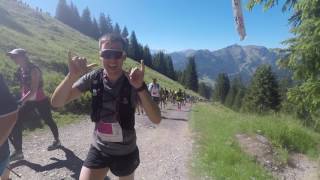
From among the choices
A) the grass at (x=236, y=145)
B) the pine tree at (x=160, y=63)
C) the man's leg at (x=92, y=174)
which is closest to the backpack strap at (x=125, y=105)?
the man's leg at (x=92, y=174)

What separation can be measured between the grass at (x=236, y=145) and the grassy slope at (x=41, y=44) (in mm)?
9185

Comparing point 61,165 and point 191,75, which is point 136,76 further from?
point 191,75

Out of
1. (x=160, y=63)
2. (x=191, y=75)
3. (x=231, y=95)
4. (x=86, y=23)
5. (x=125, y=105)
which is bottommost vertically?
(x=125, y=105)

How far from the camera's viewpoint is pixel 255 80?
71.7 meters

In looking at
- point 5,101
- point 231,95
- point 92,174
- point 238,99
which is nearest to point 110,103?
point 92,174

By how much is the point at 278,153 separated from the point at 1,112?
974cm

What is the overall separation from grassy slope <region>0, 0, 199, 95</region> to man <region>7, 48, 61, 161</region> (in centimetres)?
1034

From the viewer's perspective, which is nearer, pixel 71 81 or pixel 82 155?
pixel 71 81

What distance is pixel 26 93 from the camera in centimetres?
858

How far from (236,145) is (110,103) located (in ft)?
25.8

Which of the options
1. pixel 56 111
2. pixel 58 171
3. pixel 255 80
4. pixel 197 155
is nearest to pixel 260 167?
pixel 197 155

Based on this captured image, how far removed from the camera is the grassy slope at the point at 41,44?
25.6 m

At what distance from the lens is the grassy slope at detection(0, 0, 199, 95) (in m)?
25.6

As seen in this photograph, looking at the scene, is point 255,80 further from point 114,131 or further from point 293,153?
point 114,131
